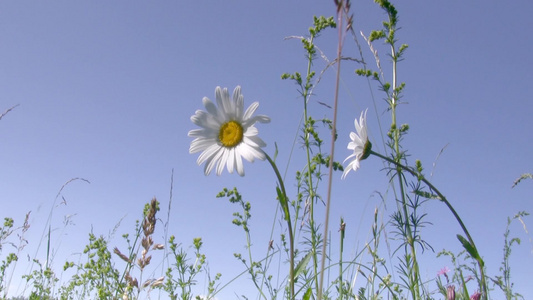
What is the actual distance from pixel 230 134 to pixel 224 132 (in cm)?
4

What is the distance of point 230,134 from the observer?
5.94 feet

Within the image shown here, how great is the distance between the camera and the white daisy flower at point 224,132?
171 cm

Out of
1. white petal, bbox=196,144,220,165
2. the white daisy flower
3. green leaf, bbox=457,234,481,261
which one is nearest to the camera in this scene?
green leaf, bbox=457,234,481,261

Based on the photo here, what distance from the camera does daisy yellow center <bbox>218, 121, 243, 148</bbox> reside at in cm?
178

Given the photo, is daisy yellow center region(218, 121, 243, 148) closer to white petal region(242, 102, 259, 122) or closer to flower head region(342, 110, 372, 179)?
white petal region(242, 102, 259, 122)

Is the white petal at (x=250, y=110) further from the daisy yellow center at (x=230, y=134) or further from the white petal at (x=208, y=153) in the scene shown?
the white petal at (x=208, y=153)

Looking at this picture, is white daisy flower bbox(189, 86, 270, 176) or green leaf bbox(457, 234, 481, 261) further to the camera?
white daisy flower bbox(189, 86, 270, 176)

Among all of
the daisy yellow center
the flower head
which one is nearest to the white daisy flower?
the daisy yellow center

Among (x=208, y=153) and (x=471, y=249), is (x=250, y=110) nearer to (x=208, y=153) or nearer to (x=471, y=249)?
(x=208, y=153)

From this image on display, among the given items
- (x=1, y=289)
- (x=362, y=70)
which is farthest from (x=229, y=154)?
(x=1, y=289)

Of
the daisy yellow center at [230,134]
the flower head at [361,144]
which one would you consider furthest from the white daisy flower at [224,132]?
the flower head at [361,144]

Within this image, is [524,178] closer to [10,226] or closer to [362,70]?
[362,70]

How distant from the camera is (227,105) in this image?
5.92 ft

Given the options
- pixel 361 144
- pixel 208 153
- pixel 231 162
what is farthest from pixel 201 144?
pixel 361 144
